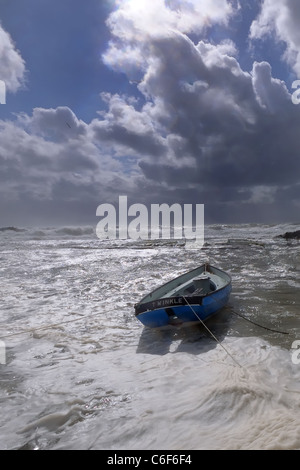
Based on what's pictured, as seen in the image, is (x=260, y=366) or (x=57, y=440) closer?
(x=57, y=440)

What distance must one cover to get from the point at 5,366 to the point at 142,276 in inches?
414

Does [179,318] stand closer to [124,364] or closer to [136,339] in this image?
[136,339]

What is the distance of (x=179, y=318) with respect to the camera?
25.9 ft

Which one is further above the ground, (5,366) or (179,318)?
(179,318)

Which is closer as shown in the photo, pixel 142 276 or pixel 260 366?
pixel 260 366

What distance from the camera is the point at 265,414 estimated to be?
4180mm

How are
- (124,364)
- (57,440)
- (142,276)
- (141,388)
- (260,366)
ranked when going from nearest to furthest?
(57,440)
(141,388)
(260,366)
(124,364)
(142,276)

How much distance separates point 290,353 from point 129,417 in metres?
4.06

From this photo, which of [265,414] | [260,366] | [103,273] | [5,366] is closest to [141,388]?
[265,414]

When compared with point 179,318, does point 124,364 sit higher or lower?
lower

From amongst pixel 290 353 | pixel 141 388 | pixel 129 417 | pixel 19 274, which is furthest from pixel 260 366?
pixel 19 274
